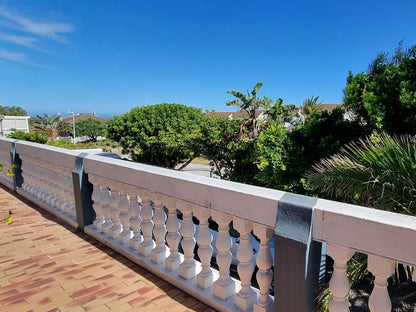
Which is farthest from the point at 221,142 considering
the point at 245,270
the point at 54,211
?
the point at 245,270

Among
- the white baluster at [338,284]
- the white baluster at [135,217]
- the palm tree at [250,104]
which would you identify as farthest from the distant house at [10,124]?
the white baluster at [338,284]

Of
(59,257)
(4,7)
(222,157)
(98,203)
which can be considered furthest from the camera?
(222,157)

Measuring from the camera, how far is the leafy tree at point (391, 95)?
19.5ft

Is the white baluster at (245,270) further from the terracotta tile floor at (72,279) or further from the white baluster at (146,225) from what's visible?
the white baluster at (146,225)

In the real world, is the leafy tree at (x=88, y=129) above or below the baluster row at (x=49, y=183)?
below

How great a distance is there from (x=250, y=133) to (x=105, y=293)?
29.1 feet

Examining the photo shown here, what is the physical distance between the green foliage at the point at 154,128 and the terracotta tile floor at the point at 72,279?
11458mm

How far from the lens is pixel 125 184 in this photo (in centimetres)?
274

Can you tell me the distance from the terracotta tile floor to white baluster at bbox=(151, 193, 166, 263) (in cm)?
17

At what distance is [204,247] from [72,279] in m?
1.27

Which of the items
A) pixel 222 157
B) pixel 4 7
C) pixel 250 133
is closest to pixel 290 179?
pixel 250 133

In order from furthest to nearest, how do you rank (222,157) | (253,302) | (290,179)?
(222,157)
(290,179)
(253,302)

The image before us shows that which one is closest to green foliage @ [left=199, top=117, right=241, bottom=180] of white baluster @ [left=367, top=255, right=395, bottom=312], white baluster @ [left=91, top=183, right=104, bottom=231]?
white baluster @ [left=91, top=183, right=104, bottom=231]

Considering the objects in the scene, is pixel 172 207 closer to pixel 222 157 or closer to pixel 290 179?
pixel 290 179
